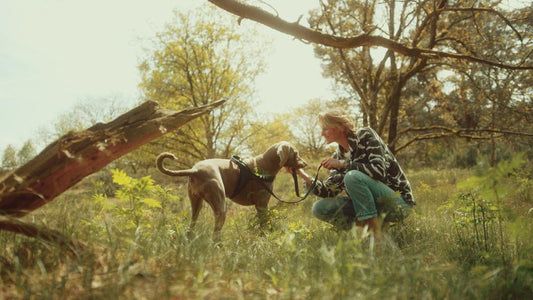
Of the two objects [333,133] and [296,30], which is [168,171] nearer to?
[333,133]

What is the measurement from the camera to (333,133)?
3791mm

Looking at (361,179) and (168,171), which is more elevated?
(168,171)

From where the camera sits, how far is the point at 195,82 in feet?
42.7

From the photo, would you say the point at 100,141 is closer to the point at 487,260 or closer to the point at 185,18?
the point at 487,260

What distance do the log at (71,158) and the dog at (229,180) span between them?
3.64 ft

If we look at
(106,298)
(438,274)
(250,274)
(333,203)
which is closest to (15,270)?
(106,298)

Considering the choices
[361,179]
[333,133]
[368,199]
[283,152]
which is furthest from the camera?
[283,152]

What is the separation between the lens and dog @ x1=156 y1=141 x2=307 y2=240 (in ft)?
12.4

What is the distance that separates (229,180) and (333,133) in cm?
164

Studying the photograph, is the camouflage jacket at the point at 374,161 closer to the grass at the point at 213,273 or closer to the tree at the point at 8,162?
the grass at the point at 213,273

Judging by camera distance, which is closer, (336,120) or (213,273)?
(213,273)

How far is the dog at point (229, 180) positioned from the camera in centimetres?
379

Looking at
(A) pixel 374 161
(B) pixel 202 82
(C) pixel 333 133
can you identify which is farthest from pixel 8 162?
(B) pixel 202 82

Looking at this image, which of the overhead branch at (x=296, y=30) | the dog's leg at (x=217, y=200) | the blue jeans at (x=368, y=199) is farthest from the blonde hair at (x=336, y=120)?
the dog's leg at (x=217, y=200)
